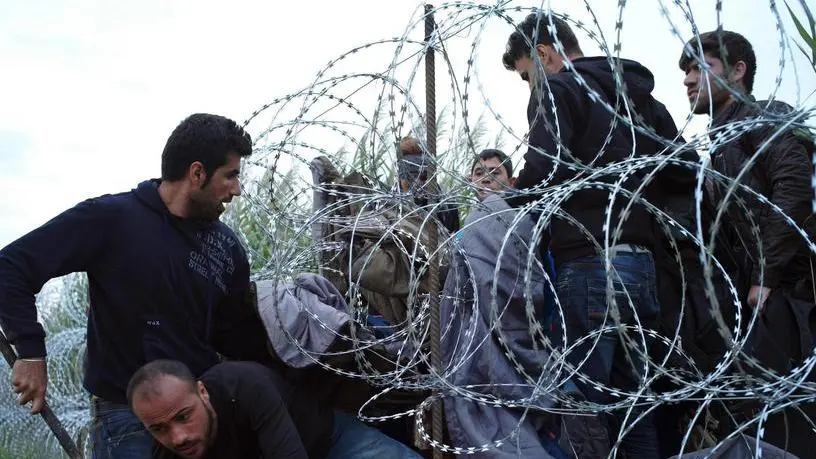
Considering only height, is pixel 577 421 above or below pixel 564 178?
below

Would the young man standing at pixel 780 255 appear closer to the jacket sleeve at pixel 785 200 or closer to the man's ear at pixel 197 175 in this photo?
the jacket sleeve at pixel 785 200

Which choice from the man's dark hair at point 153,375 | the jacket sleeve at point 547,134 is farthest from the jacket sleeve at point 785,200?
the man's dark hair at point 153,375

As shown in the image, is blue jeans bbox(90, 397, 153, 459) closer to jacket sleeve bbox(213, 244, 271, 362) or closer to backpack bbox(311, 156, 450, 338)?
jacket sleeve bbox(213, 244, 271, 362)

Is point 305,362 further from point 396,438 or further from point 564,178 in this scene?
point 564,178

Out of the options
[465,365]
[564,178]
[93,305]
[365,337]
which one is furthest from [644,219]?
[93,305]

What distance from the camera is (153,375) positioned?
3.29 metres

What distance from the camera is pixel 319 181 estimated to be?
5156mm

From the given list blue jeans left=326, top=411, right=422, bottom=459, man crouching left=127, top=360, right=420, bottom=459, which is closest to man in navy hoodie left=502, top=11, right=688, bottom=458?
blue jeans left=326, top=411, right=422, bottom=459

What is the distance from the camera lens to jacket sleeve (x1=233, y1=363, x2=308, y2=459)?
11.3 feet

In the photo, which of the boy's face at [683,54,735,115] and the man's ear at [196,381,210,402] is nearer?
the man's ear at [196,381,210,402]

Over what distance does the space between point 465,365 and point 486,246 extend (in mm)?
544

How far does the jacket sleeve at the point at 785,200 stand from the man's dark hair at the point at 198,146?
221 cm

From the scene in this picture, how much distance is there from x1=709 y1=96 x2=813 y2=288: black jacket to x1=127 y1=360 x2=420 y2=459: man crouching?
1905mm

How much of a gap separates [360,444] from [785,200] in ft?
6.63
